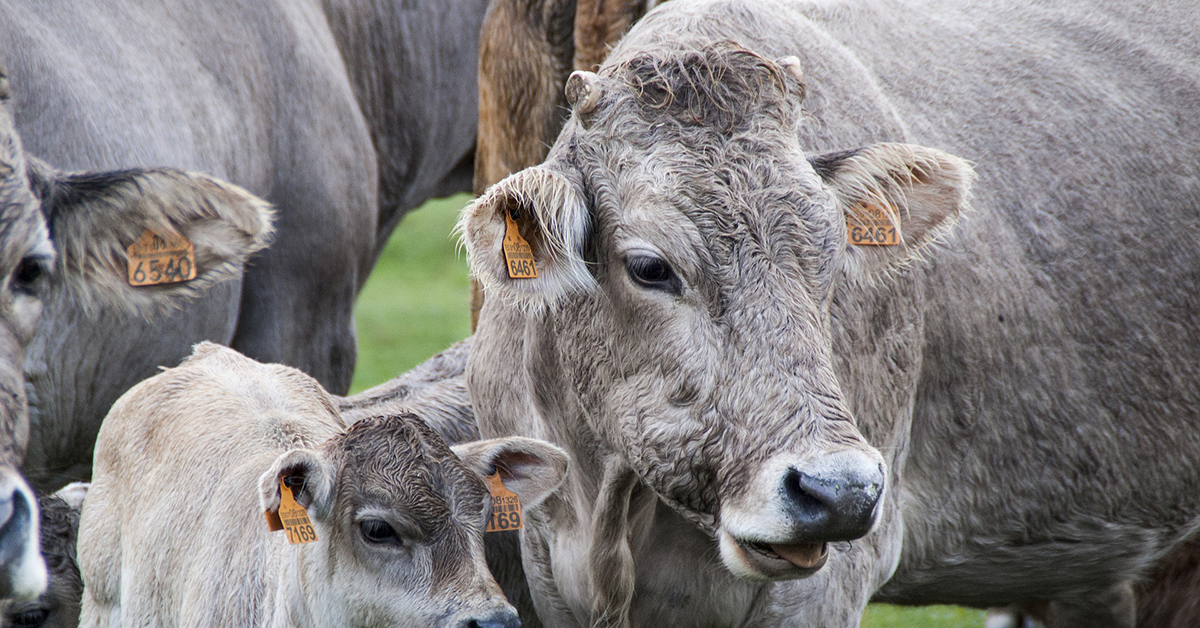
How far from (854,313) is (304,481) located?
66.6 inches

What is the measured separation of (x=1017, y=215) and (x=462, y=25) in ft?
13.8

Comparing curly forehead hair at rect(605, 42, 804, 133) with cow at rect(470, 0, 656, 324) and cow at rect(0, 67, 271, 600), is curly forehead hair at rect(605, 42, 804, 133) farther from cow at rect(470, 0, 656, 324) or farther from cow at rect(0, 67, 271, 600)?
cow at rect(470, 0, 656, 324)

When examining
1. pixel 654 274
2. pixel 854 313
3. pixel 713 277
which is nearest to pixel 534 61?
pixel 854 313

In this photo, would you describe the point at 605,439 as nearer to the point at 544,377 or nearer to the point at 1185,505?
the point at 544,377

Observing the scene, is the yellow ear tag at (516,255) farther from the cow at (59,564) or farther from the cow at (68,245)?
the cow at (59,564)

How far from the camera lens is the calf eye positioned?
3805 mm

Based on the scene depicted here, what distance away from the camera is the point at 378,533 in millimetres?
3812

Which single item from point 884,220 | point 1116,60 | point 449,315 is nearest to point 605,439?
point 884,220

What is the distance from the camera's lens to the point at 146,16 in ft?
17.4

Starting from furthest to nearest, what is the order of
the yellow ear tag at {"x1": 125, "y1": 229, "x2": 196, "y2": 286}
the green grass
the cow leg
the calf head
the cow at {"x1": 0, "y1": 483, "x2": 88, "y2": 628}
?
1. the green grass
2. the cow leg
3. the cow at {"x1": 0, "y1": 483, "x2": 88, "y2": 628}
4. the yellow ear tag at {"x1": 125, "y1": 229, "x2": 196, "y2": 286}
5. the calf head

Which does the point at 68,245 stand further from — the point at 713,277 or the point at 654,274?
the point at 713,277

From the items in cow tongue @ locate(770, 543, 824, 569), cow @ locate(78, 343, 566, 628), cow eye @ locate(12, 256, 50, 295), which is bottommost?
cow @ locate(78, 343, 566, 628)

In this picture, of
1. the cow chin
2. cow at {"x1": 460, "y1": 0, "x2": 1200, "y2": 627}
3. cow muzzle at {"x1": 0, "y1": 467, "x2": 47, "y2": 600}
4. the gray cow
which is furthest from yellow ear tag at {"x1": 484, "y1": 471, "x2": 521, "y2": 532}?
the gray cow

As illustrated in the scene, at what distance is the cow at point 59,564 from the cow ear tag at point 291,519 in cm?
182
